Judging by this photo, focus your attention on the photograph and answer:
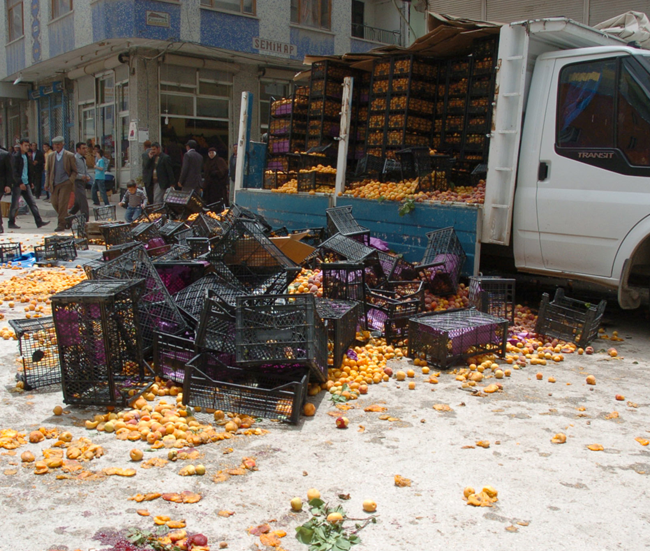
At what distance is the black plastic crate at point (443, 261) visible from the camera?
7.02 meters

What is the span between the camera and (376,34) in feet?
87.6

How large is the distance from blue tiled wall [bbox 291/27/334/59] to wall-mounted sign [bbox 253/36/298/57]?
0.23 metres

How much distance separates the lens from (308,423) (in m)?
4.14

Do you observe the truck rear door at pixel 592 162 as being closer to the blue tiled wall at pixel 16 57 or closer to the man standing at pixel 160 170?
the man standing at pixel 160 170

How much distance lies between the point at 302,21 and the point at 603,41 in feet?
58.9

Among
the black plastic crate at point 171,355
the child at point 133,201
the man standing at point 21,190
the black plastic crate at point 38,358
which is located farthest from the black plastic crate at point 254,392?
the man standing at point 21,190

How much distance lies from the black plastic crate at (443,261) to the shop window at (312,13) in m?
18.3

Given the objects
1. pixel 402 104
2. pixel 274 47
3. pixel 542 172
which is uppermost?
pixel 274 47

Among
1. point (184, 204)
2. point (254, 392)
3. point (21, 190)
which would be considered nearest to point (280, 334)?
point (254, 392)

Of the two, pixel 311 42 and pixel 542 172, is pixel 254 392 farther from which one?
pixel 311 42

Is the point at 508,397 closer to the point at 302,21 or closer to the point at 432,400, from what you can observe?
the point at 432,400

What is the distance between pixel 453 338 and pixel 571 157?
248 cm

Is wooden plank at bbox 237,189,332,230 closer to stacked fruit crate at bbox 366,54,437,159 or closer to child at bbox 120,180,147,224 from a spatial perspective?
stacked fruit crate at bbox 366,54,437,159

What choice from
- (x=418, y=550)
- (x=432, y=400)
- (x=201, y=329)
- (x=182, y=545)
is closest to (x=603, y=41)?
(x=432, y=400)
